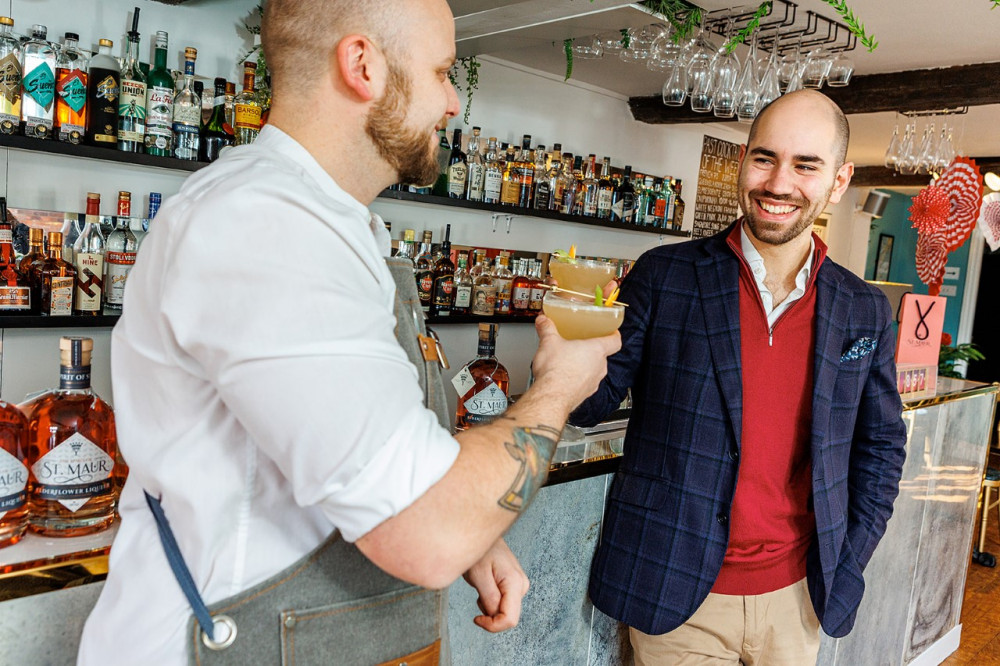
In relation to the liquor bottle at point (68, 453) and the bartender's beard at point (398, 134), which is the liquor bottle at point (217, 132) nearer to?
the liquor bottle at point (68, 453)

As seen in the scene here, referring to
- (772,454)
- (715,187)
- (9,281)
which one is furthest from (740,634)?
(715,187)

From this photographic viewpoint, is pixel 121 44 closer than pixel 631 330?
No

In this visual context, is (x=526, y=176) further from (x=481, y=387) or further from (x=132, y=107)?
(x=481, y=387)

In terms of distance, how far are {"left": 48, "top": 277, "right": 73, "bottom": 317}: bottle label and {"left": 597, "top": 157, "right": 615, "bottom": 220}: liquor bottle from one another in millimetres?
2651

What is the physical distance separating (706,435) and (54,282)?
2.10m

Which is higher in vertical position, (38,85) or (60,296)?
(38,85)

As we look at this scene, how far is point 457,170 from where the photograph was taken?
11.6 ft

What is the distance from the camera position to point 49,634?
980 mm

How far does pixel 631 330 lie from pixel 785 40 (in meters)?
2.44

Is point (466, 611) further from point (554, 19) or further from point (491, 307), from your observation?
point (491, 307)

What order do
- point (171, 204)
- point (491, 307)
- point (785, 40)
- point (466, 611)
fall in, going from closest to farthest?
point (171, 204), point (466, 611), point (785, 40), point (491, 307)

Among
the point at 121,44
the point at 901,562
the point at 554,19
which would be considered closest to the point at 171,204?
the point at 554,19

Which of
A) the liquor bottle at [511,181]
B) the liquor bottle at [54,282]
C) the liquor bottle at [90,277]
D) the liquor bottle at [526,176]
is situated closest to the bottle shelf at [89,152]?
the liquor bottle at [90,277]

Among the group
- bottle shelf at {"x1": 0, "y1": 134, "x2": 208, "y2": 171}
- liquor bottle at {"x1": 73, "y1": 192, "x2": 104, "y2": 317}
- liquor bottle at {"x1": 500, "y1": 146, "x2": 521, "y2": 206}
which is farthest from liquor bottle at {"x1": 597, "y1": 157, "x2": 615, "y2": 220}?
liquor bottle at {"x1": 73, "y1": 192, "x2": 104, "y2": 317}
